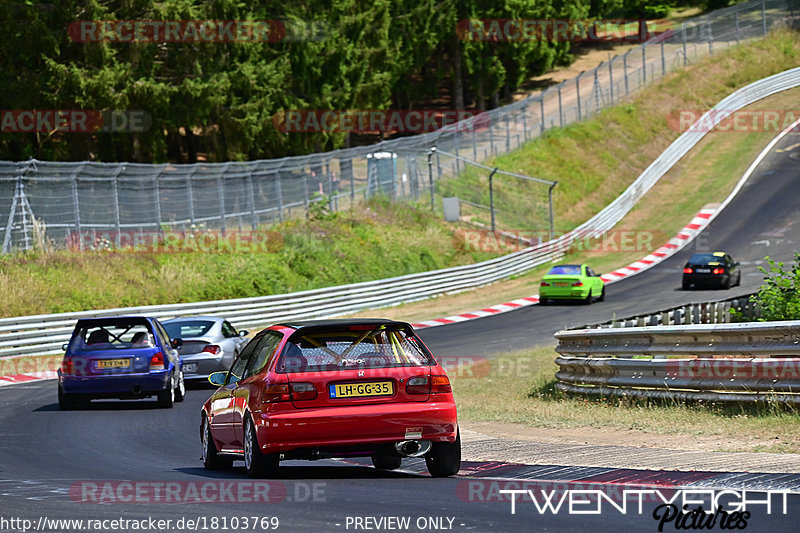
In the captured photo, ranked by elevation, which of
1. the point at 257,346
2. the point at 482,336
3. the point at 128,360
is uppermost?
the point at 257,346

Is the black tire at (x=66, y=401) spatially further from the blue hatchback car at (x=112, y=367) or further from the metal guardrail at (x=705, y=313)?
the metal guardrail at (x=705, y=313)

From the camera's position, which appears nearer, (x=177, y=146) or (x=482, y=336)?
(x=482, y=336)

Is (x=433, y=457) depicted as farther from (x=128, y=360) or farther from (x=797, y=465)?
(x=128, y=360)

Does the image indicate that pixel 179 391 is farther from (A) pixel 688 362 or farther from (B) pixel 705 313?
(B) pixel 705 313

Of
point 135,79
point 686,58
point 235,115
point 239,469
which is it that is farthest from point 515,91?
point 239,469

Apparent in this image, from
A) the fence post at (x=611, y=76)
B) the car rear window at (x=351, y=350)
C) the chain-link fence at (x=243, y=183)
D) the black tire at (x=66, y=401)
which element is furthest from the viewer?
the fence post at (x=611, y=76)

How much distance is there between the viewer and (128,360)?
17438 millimetres

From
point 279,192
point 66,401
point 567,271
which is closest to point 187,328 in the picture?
point 66,401

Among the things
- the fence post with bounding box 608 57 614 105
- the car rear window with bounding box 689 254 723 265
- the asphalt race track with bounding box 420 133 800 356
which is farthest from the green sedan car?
the fence post with bounding box 608 57 614 105

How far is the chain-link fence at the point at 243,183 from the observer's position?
3048 cm

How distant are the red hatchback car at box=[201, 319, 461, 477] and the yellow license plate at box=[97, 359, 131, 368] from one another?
810cm

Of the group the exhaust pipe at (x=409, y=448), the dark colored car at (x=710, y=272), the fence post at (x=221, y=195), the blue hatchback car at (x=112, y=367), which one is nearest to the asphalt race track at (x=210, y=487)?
the exhaust pipe at (x=409, y=448)

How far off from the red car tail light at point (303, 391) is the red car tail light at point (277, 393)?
5 centimetres

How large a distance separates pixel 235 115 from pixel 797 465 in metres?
39.7
